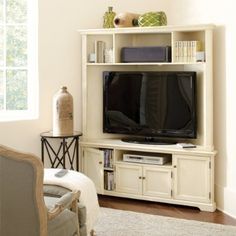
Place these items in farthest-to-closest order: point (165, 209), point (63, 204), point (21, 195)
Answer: point (165, 209) < point (63, 204) < point (21, 195)

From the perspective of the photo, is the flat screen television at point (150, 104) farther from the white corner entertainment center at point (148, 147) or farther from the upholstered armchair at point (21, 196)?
the upholstered armchair at point (21, 196)

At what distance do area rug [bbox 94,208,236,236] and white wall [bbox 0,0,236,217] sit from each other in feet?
1.67

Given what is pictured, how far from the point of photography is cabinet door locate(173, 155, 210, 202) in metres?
4.04

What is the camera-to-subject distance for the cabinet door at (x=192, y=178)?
13.3 feet

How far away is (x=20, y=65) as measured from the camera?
4578mm

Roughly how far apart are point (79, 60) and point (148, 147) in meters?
1.35

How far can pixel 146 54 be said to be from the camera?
4.34m

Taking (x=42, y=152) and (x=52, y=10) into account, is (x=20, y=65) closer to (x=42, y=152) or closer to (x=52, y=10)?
(x=52, y=10)

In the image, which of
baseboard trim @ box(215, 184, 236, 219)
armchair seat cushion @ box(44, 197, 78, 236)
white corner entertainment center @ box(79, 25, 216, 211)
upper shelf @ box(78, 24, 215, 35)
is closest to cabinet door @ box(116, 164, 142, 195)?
white corner entertainment center @ box(79, 25, 216, 211)

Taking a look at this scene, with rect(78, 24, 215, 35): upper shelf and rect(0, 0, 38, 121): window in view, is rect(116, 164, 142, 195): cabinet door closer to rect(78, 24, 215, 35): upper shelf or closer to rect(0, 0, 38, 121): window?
rect(0, 0, 38, 121): window

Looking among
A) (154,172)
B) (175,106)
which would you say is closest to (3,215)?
(154,172)

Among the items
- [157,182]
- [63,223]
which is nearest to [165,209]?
[157,182]

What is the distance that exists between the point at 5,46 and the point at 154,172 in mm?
2151

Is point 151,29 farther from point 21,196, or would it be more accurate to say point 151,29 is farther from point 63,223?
point 21,196
